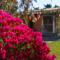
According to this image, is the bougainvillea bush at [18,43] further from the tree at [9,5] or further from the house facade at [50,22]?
the house facade at [50,22]

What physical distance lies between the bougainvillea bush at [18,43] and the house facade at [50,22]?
85.7 ft

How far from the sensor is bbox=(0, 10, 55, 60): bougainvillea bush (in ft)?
25.9

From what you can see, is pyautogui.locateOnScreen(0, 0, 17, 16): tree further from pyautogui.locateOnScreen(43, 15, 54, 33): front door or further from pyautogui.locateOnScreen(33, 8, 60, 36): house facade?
pyautogui.locateOnScreen(43, 15, 54, 33): front door

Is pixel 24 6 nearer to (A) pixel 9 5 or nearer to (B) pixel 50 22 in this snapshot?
(A) pixel 9 5

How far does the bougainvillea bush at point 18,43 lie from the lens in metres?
7.90

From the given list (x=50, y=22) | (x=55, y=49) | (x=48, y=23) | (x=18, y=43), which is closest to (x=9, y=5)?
(x=18, y=43)

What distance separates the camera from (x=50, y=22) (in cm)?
3581

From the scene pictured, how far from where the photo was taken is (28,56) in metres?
8.30

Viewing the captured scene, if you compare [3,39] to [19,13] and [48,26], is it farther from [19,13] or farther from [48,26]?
[48,26]

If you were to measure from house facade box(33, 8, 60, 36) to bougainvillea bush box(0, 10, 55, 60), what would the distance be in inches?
1029

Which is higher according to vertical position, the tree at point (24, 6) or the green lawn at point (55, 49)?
the tree at point (24, 6)

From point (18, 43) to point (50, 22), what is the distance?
27.8 metres

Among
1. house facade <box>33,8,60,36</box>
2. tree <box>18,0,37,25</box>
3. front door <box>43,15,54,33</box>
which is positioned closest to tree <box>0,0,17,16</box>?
tree <box>18,0,37,25</box>

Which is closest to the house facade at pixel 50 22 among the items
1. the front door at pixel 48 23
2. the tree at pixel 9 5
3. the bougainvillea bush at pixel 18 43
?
the front door at pixel 48 23
